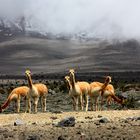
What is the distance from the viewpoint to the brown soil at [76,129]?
50.2 feet

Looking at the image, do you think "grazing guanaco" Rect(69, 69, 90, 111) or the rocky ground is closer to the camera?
the rocky ground

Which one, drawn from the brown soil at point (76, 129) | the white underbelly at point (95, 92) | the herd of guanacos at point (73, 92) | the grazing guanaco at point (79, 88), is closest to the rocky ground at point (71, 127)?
the brown soil at point (76, 129)

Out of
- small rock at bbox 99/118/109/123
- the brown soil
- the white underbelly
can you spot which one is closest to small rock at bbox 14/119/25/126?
the brown soil

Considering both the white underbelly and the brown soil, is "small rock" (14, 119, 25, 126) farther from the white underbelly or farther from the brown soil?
the white underbelly

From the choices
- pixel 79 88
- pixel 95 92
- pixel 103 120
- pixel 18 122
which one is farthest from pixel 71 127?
pixel 95 92

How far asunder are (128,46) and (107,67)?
139 feet

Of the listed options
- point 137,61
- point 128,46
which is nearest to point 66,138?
point 137,61

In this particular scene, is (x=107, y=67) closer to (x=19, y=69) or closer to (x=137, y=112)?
(x=19, y=69)

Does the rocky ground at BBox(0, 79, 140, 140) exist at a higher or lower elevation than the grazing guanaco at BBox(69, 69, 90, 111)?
lower

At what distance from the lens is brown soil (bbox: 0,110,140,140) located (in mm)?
15297

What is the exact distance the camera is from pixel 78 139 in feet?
49.5

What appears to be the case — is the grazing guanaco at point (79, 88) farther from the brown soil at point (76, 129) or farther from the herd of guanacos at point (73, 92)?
the brown soil at point (76, 129)

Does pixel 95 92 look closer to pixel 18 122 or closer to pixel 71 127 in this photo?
pixel 18 122

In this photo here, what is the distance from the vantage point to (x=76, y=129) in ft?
53.1
